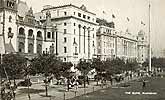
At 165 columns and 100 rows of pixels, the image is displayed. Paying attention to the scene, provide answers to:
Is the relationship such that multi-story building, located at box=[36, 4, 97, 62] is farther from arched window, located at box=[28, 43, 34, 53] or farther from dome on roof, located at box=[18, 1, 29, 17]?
arched window, located at box=[28, 43, 34, 53]

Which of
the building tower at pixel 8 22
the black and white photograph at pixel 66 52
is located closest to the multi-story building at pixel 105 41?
the black and white photograph at pixel 66 52

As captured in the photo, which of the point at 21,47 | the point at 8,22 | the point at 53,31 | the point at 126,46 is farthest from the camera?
the point at 126,46

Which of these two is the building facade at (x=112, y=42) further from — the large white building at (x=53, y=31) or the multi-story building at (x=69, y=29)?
the multi-story building at (x=69, y=29)

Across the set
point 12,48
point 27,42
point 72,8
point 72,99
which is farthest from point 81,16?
point 72,99

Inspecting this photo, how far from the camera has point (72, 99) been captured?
44.9 m

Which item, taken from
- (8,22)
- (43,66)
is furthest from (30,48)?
(43,66)

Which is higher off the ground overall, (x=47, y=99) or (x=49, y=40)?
(x=49, y=40)

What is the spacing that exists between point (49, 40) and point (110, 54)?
48.3m

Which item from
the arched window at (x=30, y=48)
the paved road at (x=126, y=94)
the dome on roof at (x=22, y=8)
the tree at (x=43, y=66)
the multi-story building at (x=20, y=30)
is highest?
the dome on roof at (x=22, y=8)

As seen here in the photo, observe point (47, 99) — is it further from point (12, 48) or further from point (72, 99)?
point (12, 48)

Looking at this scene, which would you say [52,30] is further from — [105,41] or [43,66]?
[43,66]

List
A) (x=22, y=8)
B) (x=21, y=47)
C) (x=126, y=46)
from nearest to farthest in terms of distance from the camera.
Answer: (x=21, y=47), (x=22, y=8), (x=126, y=46)

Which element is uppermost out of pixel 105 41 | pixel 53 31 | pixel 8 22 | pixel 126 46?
pixel 8 22

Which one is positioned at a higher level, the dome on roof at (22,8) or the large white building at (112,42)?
the dome on roof at (22,8)
